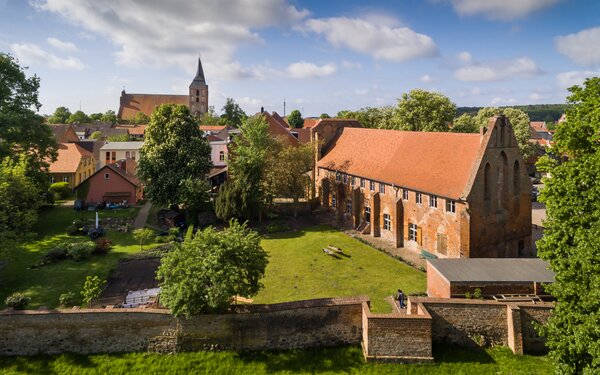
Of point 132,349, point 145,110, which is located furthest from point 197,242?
point 145,110

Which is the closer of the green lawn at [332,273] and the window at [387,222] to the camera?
the green lawn at [332,273]

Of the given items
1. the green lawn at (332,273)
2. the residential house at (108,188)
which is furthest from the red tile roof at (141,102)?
the green lawn at (332,273)

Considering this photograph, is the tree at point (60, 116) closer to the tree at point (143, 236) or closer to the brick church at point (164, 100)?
the brick church at point (164, 100)

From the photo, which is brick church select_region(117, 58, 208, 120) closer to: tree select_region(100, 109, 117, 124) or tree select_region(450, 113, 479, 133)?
tree select_region(100, 109, 117, 124)

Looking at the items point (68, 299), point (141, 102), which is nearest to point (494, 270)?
point (68, 299)

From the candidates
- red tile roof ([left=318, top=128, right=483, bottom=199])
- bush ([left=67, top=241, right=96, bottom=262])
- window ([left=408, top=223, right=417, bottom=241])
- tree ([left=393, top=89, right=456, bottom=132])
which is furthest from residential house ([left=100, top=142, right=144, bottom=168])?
window ([left=408, top=223, right=417, bottom=241])

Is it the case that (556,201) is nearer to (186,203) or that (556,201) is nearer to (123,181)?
(186,203)

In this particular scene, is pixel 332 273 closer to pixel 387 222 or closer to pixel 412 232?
pixel 412 232
